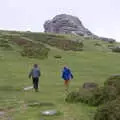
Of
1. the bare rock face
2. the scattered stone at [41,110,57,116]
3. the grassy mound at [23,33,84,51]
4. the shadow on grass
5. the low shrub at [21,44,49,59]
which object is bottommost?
the shadow on grass

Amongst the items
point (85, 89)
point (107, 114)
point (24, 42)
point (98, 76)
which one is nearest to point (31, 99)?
point (85, 89)

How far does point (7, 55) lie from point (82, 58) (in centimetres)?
1144

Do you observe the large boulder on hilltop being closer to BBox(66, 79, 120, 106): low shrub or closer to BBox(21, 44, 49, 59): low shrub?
BBox(21, 44, 49, 59): low shrub

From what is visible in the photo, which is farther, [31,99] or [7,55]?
[7,55]

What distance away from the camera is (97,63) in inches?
2397

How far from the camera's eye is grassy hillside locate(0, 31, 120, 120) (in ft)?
86.1

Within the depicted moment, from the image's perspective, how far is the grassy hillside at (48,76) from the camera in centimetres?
2625

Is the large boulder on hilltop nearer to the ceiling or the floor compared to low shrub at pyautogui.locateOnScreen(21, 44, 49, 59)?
nearer to the ceiling

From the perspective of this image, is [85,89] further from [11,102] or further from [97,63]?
[97,63]

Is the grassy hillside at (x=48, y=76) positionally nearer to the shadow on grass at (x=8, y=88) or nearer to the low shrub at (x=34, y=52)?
the shadow on grass at (x=8, y=88)

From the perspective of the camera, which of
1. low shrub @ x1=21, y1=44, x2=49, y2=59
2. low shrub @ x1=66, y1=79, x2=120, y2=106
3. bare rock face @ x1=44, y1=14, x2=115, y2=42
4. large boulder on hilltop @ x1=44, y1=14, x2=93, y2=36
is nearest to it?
low shrub @ x1=66, y1=79, x2=120, y2=106

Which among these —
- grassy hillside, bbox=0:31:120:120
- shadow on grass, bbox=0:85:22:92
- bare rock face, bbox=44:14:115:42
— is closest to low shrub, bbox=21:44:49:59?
grassy hillside, bbox=0:31:120:120

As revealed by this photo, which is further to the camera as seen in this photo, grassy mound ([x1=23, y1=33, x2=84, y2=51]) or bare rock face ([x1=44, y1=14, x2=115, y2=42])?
bare rock face ([x1=44, y1=14, x2=115, y2=42])

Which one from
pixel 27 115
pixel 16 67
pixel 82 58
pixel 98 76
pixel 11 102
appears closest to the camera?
pixel 27 115
